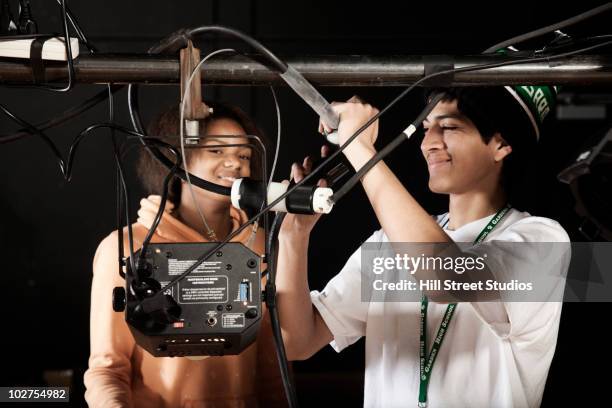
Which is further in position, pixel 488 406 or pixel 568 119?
pixel 568 119

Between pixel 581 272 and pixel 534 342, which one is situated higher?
pixel 581 272

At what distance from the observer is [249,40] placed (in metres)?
0.94

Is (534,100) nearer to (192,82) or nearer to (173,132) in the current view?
(192,82)

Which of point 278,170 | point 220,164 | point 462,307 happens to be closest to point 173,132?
point 220,164

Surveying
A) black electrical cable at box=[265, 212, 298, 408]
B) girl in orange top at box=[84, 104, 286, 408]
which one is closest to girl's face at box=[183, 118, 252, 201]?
girl in orange top at box=[84, 104, 286, 408]

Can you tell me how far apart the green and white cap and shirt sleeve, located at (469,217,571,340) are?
191 mm

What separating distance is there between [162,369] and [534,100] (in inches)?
38.3

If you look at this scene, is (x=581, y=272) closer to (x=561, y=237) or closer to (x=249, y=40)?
(x=561, y=237)

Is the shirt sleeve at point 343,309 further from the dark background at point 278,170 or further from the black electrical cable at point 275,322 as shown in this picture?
the dark background at point 278,170

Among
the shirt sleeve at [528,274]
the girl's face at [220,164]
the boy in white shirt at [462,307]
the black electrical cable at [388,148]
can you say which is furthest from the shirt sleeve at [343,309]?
the black electrical cable at [388,148]

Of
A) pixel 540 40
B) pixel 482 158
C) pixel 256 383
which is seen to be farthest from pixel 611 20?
pixel 256 383

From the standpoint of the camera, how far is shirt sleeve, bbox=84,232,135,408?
5.22ft

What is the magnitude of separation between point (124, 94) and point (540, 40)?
1185 mm

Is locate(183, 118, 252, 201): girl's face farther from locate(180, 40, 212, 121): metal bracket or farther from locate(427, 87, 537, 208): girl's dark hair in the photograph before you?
locate(180, 40, 212, 121): metal bracket
